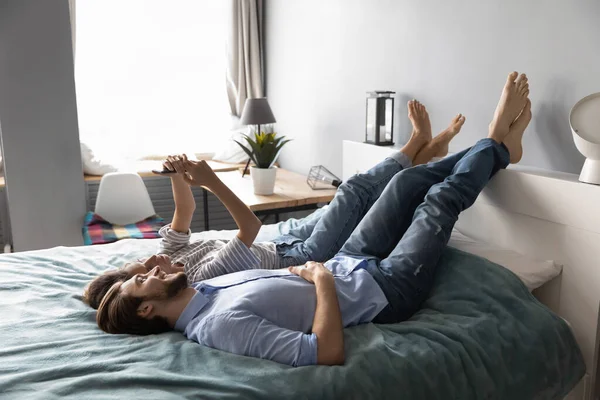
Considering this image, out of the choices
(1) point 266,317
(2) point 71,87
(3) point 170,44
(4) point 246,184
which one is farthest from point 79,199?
(1) point 266,317

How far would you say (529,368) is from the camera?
142cm

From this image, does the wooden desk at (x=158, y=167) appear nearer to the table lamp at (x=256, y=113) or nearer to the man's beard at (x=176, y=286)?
the table lamp at (x=256, y=113)

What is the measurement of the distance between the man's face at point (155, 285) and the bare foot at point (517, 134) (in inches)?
45.9

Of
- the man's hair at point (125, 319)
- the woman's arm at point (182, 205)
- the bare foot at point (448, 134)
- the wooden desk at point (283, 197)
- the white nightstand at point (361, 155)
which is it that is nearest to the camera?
the man's hair at point (125, 319)

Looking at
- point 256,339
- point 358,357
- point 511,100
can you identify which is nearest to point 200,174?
point 256,339

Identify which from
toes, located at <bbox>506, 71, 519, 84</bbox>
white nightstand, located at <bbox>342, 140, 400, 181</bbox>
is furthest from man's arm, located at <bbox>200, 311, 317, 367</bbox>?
white nightstand, located at <bbox>342, 140, 400, 181</bbox>

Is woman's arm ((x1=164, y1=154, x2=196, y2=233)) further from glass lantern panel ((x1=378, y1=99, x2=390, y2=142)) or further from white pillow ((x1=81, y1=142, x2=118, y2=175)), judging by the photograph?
white pillow ((x1=81, y1=142, x2=118, y2=175))

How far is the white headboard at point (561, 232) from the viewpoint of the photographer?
60.7 inches

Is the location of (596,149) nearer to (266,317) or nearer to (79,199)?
(266,317)

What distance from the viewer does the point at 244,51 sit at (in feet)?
Result: 13.0

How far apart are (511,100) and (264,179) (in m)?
1.38

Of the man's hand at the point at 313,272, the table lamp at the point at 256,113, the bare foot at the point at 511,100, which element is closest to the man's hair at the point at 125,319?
the man's hand at the point at 313,272

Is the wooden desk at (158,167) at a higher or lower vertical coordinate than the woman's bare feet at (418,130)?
lower

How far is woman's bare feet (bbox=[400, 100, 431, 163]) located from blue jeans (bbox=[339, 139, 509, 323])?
0.26m
